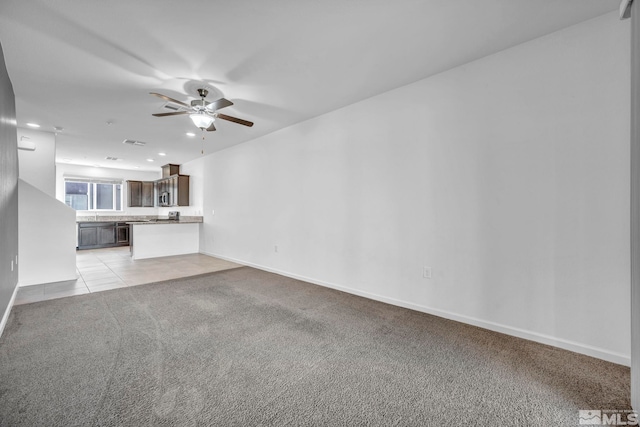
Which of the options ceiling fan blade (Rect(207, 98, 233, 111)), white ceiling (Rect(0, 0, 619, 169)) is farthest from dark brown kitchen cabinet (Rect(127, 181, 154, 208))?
ceiling fan blade (Rect(207, 98, 233, 111))

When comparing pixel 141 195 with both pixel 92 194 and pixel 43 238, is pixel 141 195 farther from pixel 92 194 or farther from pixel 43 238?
pixel 43 238

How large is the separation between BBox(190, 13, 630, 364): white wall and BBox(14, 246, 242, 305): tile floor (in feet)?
9.64

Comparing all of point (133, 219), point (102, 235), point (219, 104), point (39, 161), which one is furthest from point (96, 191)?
point (219, 104)

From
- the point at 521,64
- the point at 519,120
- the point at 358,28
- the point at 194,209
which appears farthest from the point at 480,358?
the point at 194,209

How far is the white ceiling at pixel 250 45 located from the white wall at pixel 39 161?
56.6 inches

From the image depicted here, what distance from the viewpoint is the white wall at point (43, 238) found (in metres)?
4.09

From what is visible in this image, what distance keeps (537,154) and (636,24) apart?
103 cm

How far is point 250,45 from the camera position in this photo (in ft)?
8.16

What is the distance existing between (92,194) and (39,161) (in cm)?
441

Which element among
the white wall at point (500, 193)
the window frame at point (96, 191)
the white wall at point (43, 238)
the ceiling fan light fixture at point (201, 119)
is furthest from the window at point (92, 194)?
the white wall at point (500, 193)

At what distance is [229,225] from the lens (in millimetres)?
Result: 6305

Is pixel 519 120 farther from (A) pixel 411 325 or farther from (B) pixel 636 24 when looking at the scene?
(A) pixel 411 325

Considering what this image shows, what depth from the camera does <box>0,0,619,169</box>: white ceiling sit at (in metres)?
2.05

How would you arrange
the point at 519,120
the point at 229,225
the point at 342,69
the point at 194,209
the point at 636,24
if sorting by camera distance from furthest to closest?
the point at 194,209 < the point at 229,225 < the point at 342,69 < the point at 519,120 < the point at 636,24
